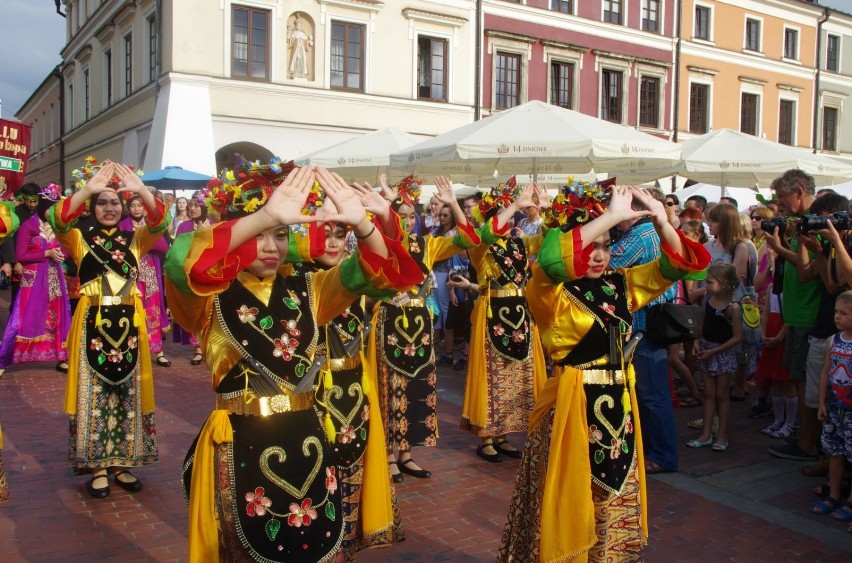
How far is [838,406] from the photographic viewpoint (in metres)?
5.35

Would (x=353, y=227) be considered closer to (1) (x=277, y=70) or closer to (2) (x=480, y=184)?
(2) (x=480, y=184)

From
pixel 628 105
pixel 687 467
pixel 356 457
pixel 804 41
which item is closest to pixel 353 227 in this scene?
pixel 356 457

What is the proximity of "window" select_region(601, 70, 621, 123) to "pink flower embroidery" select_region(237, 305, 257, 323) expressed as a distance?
87.3ft

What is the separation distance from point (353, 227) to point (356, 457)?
1776 mm

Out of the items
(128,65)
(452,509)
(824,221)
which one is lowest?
(452,509)

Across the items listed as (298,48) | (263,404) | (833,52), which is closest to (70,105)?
(298,48)

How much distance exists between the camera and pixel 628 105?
93.2 ft

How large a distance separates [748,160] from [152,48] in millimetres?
17219

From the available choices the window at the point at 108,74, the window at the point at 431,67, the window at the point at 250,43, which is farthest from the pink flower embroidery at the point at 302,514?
the window at the point at 108,74

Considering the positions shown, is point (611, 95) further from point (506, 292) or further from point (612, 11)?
point (506, 292)

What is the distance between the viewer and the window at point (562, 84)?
88.0 feet

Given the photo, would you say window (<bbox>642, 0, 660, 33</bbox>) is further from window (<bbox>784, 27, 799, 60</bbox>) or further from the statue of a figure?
the statue of a figure

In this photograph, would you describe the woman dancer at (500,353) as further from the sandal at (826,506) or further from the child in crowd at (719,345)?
the sandal at (826,506)

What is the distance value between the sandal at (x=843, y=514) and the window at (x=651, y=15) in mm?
26417
